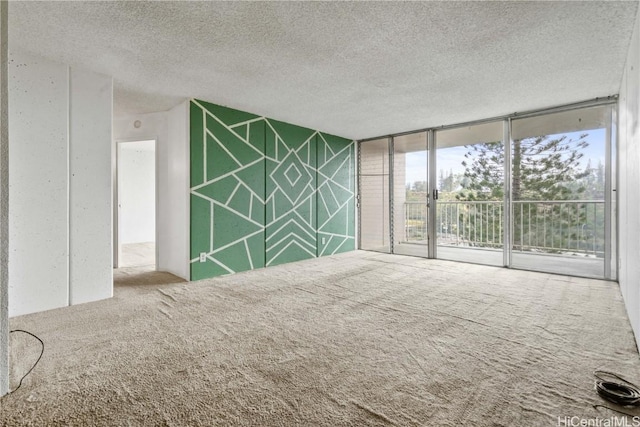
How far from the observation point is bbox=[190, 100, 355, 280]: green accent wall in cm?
386

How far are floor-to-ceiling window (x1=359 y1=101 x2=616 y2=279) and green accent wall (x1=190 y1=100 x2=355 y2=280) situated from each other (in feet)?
4.06

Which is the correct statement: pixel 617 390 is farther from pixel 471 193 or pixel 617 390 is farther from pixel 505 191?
pixel 471 193

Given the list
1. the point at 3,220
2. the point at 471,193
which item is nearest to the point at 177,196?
the point at 3,220

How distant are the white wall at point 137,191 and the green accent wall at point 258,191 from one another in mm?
4032

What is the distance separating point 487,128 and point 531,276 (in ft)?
8.75

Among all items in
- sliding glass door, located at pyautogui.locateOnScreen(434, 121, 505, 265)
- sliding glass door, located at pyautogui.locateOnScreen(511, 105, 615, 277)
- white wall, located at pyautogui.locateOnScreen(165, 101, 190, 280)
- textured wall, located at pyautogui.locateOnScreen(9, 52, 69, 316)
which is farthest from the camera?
sliding glass door, located at pyautogui.locateOnScreen(434, 121, 505, 265)

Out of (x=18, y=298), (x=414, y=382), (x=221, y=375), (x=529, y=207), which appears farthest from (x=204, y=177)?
(x=529, y=207)

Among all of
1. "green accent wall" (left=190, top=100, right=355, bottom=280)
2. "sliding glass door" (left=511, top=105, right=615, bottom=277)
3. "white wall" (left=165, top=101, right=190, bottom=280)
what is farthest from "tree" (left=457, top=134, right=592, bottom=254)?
"white wall" (left=165, top=101, right=190, bottom=280)

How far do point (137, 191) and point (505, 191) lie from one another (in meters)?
8.02

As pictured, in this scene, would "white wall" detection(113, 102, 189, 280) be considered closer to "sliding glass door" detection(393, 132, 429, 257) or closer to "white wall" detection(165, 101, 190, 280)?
"white wall" detection(165, 101, 190, 280)

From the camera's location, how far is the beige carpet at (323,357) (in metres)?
1.36

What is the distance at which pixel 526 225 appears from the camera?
5.25 meters

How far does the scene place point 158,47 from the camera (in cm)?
247

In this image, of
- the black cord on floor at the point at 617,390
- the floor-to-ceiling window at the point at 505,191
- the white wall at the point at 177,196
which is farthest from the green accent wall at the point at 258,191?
the black cord on floor at the point at 617,390
